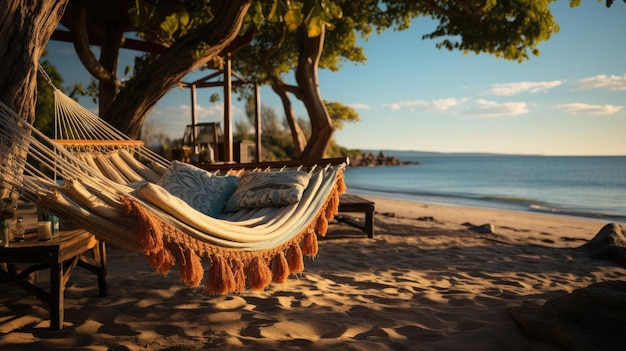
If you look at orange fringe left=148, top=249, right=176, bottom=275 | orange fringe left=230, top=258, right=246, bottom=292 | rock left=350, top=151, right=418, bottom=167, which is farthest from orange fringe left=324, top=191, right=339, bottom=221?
rock left=350, top=151, right=418, bottom=167

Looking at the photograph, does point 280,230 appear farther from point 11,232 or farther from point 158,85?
point 158,85

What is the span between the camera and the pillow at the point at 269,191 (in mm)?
2551

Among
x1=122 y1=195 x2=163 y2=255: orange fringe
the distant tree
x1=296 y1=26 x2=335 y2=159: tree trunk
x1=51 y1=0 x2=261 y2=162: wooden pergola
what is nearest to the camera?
x1=122 y1=195 x2=163 y2=255: orange fringe

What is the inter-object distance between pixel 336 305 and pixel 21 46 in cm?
188

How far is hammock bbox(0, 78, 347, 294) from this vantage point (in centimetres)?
170

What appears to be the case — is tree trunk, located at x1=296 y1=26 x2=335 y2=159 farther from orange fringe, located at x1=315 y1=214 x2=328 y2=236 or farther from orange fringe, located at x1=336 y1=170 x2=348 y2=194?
orange fringe, located at x1=315 y1=214 x2=328 y2=236

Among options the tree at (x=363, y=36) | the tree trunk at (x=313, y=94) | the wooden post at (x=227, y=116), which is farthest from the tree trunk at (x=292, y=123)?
the wooden post at (x=227, y=116)

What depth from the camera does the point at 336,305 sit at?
93.5 inches

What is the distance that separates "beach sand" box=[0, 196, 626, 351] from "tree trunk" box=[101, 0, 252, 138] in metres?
1.11

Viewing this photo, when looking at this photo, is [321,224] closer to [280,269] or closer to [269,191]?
[269,191]

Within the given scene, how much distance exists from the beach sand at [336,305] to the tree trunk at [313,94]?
3.81 metres

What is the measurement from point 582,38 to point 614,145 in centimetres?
1269

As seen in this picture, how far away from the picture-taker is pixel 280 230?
7.41 ft

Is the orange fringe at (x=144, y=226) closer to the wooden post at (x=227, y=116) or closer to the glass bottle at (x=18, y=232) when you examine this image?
the glass bottle at (x=18, y=232)
